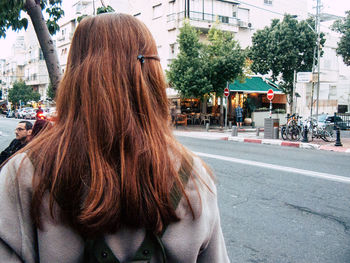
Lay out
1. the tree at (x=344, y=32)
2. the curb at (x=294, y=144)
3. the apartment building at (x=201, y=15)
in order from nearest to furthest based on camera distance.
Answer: the curb at (x=294, y=144) → the tree at (x=344, y=32) → the apartment building at (x=201, y=15)

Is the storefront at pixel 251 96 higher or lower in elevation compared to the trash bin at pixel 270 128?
higher

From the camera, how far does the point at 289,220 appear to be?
4469 mm

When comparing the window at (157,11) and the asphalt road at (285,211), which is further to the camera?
the window at (157,11)

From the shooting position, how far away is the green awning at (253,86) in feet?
83.8

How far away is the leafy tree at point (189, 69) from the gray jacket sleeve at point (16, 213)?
67.4ft

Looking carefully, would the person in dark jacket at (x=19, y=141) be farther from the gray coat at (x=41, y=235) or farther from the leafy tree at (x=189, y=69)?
the leafy tree at (x=189, y=69)

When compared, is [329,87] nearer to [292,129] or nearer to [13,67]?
[292,129]

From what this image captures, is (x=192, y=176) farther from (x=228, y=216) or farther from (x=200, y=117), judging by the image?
(x=200, y=117)

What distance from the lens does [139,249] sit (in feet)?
3.22

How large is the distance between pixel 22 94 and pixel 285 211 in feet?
184

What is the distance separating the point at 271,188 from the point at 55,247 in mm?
5659

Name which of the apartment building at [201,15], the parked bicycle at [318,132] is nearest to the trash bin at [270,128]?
the parked bicycle at [318,132]

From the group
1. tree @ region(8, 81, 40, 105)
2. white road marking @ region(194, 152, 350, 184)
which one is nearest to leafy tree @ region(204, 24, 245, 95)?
white road marking @ region(194, 152, 350, 184)

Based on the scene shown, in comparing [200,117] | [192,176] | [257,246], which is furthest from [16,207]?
[200,117]
